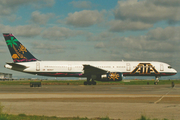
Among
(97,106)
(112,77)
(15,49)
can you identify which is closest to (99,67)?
(112,77)

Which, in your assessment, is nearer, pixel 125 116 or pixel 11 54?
pixel 125 116

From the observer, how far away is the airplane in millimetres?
39562

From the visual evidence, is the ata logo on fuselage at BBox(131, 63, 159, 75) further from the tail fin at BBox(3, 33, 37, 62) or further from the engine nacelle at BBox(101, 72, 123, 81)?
the tail fin at BBox(3, 33, 37, 62)

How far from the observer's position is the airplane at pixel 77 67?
39.6 meters

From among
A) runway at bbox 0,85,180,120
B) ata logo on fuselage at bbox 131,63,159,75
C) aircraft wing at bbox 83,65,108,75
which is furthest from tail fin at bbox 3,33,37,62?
runway at bbox 0,85,180,120

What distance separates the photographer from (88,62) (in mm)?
42125

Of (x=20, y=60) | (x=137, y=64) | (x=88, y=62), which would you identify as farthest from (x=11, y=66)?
(x=137, y=64)

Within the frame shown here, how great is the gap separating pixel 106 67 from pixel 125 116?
3122cm

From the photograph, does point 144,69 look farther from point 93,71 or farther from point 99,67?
point 93,71

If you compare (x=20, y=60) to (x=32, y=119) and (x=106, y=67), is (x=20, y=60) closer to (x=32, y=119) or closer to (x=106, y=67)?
(x=106, y=67)

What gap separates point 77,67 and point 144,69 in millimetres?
13919

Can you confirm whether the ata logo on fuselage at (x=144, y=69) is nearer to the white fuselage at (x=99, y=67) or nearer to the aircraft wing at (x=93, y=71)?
the white fuselage at (x=99, y=67)

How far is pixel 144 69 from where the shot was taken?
42000mm

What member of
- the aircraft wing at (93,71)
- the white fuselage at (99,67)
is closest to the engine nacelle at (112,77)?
the aircraft wing at (93,71)
